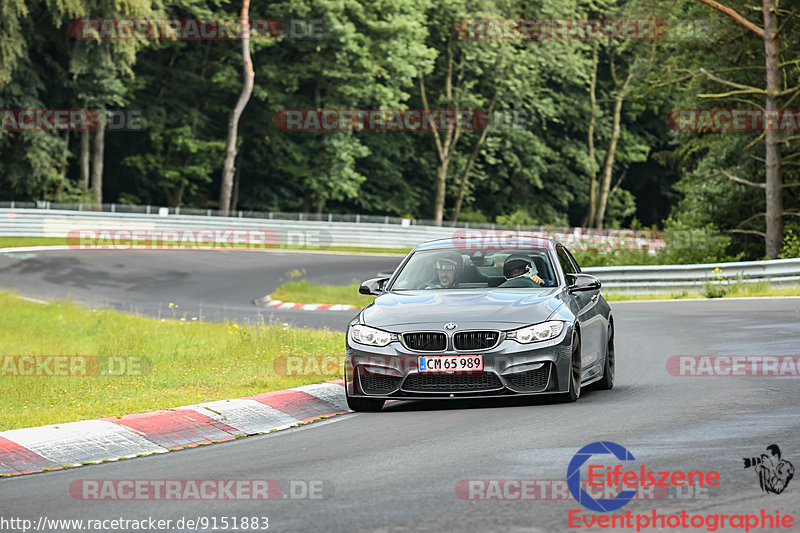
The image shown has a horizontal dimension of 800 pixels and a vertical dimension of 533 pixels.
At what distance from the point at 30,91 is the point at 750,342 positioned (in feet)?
130

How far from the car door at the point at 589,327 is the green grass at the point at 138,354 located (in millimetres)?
2678

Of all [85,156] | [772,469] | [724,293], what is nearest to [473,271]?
[772,469]

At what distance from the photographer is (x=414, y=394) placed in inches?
425

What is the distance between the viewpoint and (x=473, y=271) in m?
12.2

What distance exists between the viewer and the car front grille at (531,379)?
35.1ft

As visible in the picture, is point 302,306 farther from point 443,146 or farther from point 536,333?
point 443,146

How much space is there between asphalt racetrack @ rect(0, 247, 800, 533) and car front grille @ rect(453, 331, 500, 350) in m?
0.57

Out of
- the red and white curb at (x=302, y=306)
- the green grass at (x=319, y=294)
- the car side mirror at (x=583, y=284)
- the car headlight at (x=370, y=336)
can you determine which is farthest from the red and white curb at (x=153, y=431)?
the green grass at (x=319, y=294)

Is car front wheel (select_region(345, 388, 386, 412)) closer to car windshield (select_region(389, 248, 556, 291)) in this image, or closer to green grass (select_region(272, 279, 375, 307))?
car windshield (select_region(389, 248, 556, 291))

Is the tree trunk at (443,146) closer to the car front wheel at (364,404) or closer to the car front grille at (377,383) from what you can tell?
the car front wheel at (364,404)

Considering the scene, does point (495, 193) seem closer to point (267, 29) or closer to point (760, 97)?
point (267, 29)

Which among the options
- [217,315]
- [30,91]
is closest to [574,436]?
[217,315]

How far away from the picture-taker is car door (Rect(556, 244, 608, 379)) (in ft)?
38.4

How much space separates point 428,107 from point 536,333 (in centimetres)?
5619
